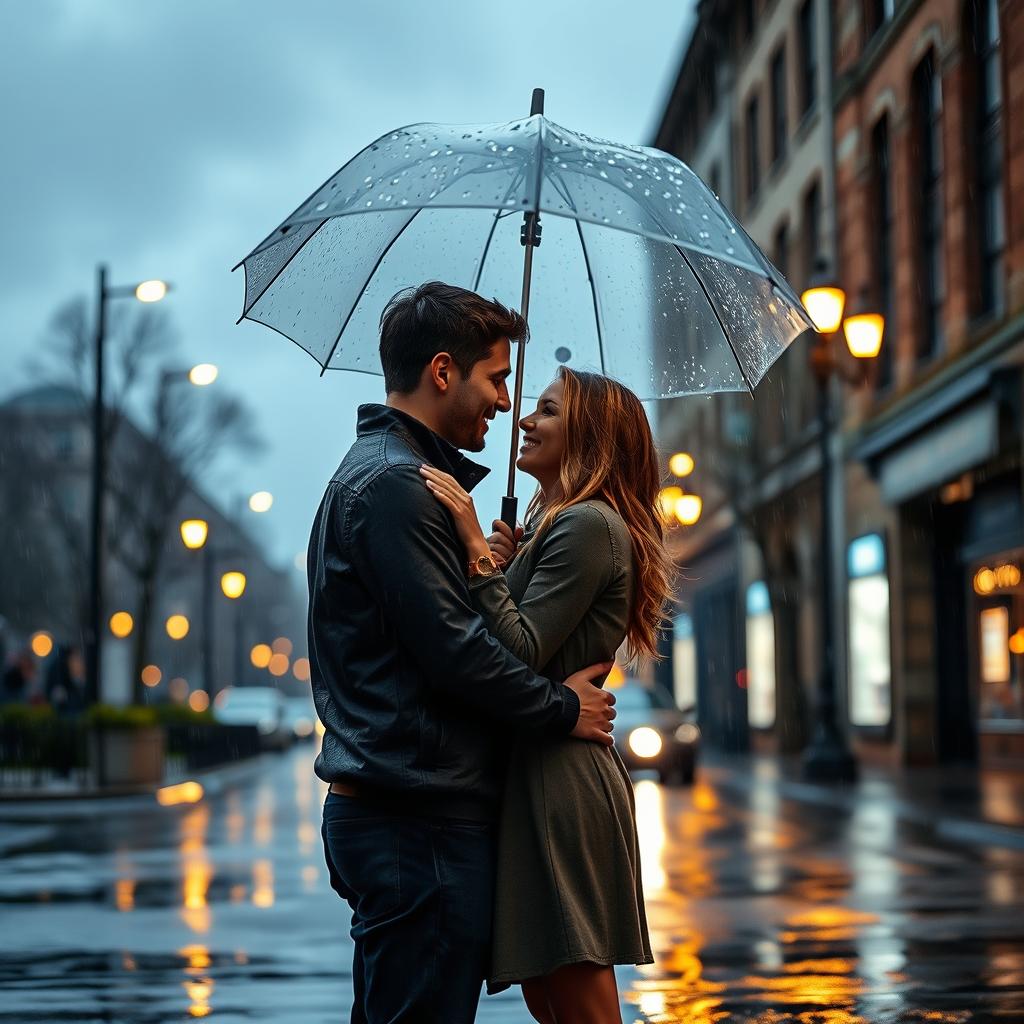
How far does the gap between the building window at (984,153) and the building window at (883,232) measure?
199 inches

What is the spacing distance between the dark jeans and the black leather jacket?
69 mm

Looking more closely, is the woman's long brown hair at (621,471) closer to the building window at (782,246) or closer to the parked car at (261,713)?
the building window at (782,246)

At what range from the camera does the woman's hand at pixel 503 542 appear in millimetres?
3949

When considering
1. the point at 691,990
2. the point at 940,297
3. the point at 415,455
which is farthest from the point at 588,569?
the point at 940,297

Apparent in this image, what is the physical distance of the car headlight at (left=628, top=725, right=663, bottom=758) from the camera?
24.6m

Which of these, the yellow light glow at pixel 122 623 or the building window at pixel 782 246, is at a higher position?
the building window at pixel 782 246

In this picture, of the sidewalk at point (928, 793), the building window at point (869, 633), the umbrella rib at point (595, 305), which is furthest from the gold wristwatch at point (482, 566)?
the building window at point (869, 633)

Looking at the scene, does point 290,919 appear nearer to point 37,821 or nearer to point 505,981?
point 505,981

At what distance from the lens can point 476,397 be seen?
368 centimetres

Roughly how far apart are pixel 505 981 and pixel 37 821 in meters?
16.7

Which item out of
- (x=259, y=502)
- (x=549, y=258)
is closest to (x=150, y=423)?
(x=259, y=502)

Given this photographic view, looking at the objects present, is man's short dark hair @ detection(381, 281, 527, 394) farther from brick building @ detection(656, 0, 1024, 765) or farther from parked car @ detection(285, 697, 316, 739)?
parked car @ detection(285, 697, 316, 739)

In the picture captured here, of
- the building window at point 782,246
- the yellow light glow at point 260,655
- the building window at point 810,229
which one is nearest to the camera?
the building window at point 810,229

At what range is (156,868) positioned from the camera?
13.3m
